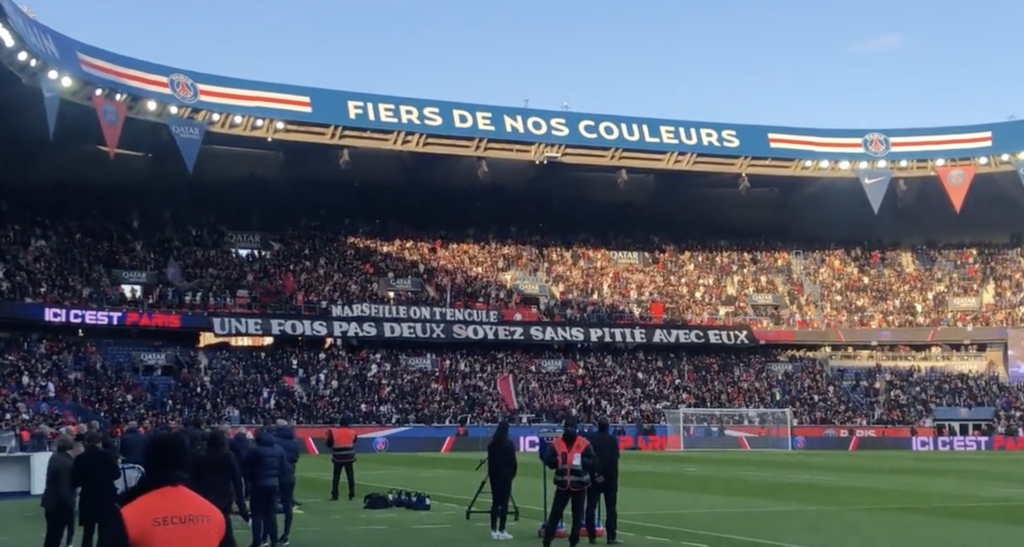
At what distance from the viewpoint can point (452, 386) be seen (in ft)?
184

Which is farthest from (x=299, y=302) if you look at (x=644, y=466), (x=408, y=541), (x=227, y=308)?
(x=408, y=541)

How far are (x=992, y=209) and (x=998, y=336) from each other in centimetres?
737

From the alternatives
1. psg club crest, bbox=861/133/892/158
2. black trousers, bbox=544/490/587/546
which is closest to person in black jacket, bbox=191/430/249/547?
black trousers, bbox=544/490/587/546

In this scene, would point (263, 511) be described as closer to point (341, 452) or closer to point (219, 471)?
point (219, 471)

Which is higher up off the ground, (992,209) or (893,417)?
(992,209)

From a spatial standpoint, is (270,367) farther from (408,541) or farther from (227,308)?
(408,541)

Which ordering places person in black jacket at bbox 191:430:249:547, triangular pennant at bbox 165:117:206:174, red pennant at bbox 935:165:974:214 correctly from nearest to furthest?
person in black jacket at bbox 191:430:249:547 → triangular pennant at bbox 165:117:206:174 → red pennant at bbox 935:165:974:214

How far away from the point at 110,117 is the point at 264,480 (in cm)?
3037

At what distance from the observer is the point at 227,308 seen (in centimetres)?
5425

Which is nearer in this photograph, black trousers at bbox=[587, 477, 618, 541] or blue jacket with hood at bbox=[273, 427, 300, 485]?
black trousers at bbox=[587, 477, 618, 541]

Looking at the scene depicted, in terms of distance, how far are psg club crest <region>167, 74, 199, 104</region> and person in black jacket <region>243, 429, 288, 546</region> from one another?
32.2m

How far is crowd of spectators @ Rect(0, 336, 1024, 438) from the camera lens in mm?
47031

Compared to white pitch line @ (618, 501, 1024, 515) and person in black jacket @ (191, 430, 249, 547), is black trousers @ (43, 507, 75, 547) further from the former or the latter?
white pitch line @ (618, 501, 1024, 515)

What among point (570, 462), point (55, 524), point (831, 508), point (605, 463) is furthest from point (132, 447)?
point (831, 508)
